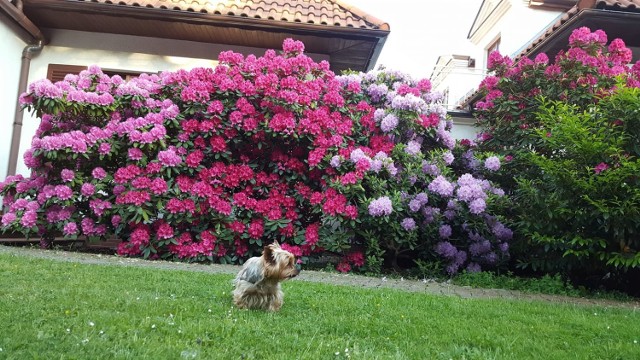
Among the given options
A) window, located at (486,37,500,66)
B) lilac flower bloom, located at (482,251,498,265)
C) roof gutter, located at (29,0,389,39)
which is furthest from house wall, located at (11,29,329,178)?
window, located at (486,37,500,66)

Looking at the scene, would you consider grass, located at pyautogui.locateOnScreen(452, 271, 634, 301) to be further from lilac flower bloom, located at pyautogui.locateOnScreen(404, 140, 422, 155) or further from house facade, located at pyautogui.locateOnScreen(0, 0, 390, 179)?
house facade, located at pyautogui.locateOnScreen(0, 0, 390, 179)

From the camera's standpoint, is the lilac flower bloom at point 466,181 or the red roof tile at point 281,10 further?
the red roof tile at point 281,10

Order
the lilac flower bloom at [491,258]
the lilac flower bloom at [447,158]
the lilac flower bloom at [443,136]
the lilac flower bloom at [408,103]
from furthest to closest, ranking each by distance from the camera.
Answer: the lilac flower bloom at [443,136] → the lilac flower bloom at [447,158] → the lilac flower bloom at [408,103] → the lilac flower bloom at [491,258]

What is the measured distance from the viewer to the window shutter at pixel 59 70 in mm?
9664

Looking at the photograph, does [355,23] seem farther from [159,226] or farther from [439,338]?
[439,338]

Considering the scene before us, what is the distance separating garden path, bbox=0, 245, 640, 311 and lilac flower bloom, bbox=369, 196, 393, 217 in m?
0.90

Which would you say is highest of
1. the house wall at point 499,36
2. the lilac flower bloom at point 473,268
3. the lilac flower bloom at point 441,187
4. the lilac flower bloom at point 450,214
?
the house wall at point 499,36

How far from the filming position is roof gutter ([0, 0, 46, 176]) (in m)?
8.88

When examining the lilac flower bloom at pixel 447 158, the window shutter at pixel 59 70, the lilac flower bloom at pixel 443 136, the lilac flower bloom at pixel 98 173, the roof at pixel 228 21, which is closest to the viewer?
the lilac flower bloom at pixel 98 173

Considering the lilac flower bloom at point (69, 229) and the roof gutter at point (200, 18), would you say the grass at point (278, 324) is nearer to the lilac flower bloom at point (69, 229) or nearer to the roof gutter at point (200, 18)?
the lilac flower bloom at point (69, 229)

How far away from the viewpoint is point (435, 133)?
812 cm

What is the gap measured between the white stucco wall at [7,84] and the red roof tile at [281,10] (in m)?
1.74

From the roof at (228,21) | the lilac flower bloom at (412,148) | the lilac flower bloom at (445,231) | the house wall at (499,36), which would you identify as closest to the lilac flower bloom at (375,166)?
the lilac flower bloom at (412,148)

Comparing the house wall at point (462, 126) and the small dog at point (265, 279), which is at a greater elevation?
the house wall at point (462, 126)
